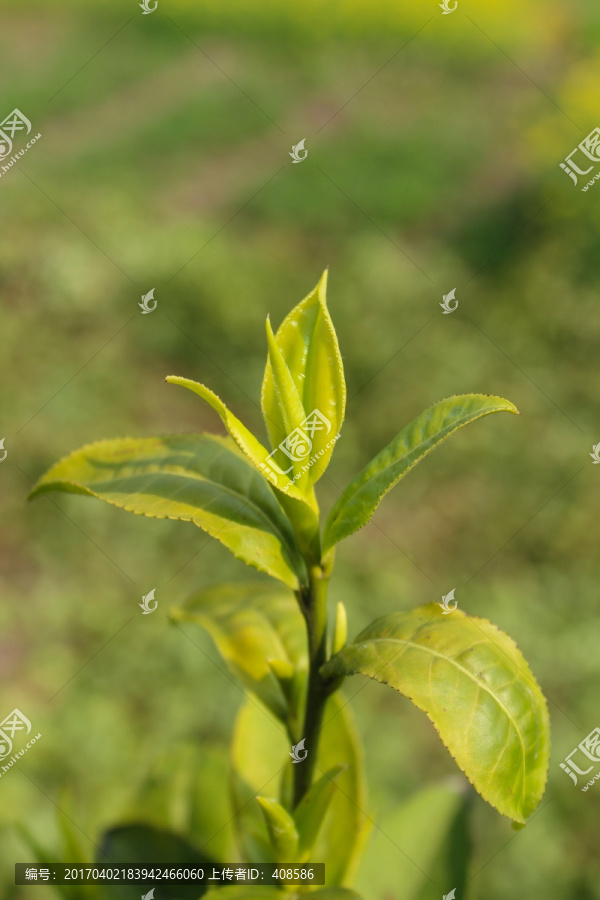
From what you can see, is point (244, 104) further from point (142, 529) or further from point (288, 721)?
point (288, 721)

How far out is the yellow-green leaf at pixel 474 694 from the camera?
919mm

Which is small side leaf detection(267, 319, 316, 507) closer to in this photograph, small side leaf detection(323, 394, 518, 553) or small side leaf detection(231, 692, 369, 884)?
small side leaf detection(323, 394, 518, 553)

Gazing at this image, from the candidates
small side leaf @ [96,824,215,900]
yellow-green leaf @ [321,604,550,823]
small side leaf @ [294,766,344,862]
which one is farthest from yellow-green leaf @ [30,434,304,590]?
small side leaf @ [96,824,215,900]

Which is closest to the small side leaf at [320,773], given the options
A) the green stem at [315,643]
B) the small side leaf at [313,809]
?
the small side leaf at [313,809]

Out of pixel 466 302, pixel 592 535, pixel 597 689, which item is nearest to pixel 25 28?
pixel 466 302

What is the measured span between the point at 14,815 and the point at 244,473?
8.36 ft

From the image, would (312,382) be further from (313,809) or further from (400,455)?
(313,809)

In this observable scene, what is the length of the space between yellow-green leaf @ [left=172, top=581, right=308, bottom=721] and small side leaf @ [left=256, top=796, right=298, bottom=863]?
15cm

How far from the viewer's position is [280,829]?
1092mm

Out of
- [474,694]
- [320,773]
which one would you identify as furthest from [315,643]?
[320,773]

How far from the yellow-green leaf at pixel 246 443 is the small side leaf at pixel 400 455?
65 millimetres

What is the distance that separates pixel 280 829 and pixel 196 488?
46 cm

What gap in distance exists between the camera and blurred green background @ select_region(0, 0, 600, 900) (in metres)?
3.51

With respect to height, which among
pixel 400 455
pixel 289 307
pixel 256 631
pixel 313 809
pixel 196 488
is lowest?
pixel 313 809
